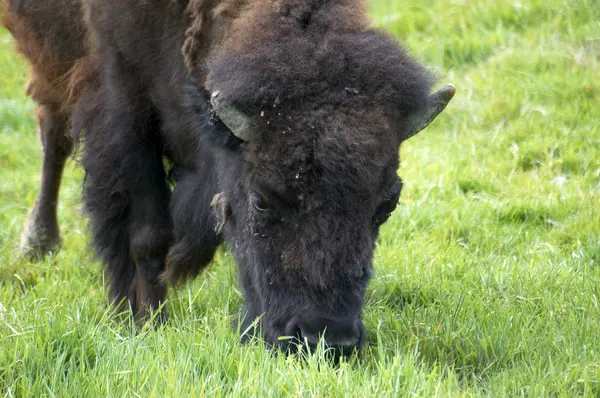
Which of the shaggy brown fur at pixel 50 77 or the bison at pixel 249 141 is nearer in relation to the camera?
the bison at pixel 249 141

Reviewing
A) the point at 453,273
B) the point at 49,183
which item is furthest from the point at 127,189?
the point at 49,183

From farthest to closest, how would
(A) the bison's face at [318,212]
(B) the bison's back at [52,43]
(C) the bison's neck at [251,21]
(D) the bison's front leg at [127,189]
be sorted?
(B) the bison's back at [52,43] → (D) the bison's front leg at [127,189] → (C) the bison's neck at [251,21] → (A) the bison's face at [318,212]

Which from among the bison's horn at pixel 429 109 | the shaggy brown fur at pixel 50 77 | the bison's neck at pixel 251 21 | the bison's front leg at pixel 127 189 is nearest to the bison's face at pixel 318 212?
the bison's horn at pixel 429 109

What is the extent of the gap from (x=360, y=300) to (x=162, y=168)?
192 cm

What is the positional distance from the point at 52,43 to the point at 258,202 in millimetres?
2580

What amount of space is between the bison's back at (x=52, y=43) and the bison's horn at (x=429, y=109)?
219 centimetres

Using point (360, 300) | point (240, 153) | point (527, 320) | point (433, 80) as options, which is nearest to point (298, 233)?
point (360, 300)

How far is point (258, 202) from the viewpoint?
3.69m

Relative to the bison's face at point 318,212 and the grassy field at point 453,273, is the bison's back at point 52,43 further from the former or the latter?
the bison's face at point 318,212

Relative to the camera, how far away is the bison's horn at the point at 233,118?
367 centimetres

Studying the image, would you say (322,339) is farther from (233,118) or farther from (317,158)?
(233,118)

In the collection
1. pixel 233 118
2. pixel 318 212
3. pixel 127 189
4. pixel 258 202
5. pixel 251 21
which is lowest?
pixel 127 189

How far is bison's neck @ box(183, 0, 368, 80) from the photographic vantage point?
12.4 ft

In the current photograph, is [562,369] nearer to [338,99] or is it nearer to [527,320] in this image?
[527,320]
